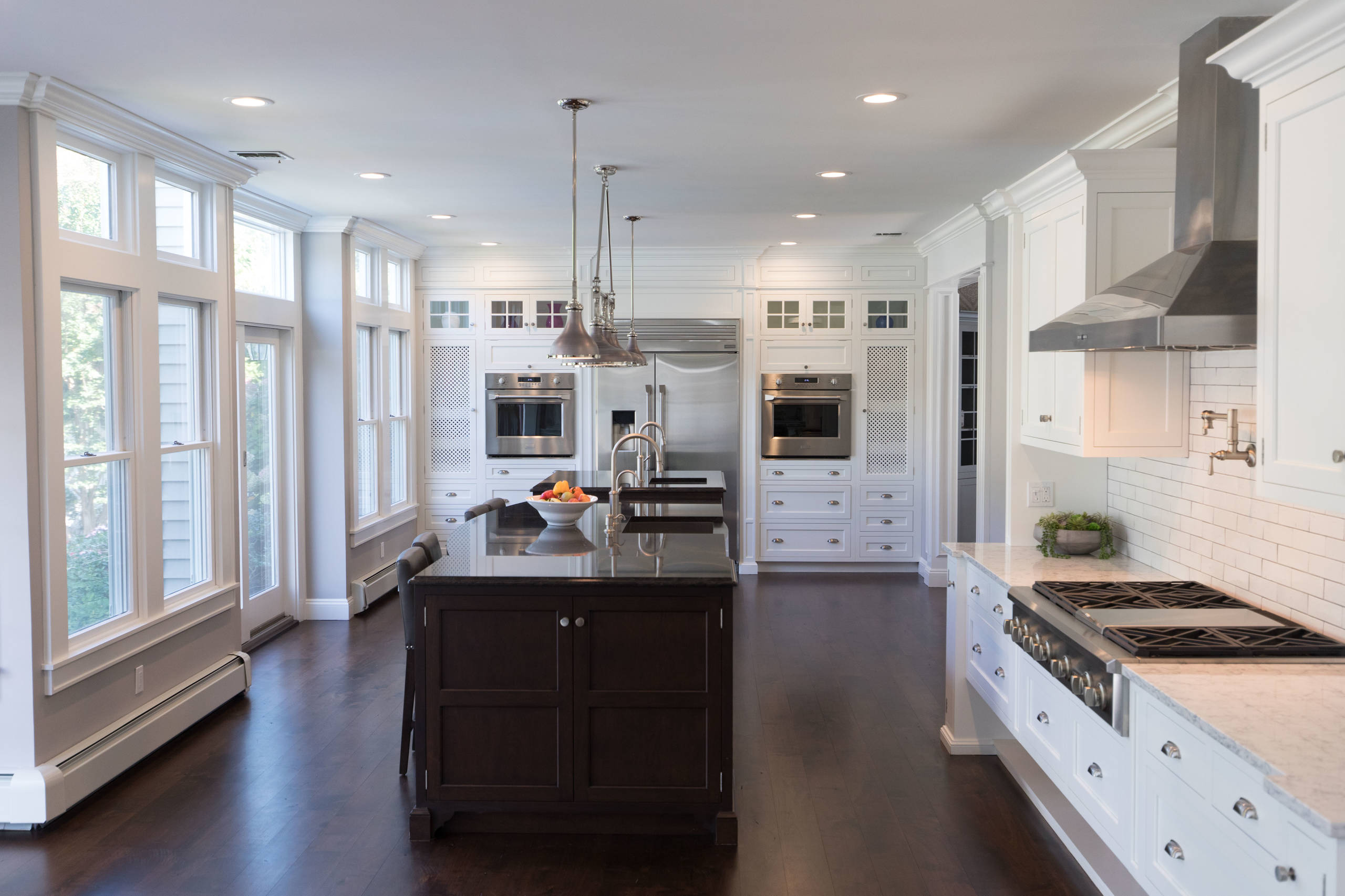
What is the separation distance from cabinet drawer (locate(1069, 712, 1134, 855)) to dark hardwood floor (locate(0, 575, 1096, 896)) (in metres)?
0.38

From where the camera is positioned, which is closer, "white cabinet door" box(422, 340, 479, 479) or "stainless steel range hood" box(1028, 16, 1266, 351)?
"stainless steel range hood" box(1028, 16, 1266, 351)

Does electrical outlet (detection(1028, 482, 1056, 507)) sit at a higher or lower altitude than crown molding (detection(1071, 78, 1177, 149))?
lower

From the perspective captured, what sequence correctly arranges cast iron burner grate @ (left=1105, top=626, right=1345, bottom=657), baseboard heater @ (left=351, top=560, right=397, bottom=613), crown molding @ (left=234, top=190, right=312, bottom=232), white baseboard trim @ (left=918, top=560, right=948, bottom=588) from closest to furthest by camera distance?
cast iron burner grate @ (left=1105, top=626, right=1345, bottom=657) → crown molding @ (left=234, top=190, right=312, bottom=232) → baseboard heater @ (left=351, top=560, right=397, bottom=613) → white baseboard trim @ (left=918, top=560, right=948, bottom=588)

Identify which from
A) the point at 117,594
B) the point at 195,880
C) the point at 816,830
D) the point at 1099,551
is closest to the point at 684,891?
the point at 816,830

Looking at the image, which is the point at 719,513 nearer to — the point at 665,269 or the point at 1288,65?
the point at 665,269

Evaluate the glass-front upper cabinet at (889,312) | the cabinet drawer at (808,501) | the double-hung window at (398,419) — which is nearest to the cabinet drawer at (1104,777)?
the cabinet drawer at (808,501)

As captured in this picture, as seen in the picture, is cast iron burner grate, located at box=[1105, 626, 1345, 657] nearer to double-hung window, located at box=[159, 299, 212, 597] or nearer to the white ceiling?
the white ceiling

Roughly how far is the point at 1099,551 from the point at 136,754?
3992mm

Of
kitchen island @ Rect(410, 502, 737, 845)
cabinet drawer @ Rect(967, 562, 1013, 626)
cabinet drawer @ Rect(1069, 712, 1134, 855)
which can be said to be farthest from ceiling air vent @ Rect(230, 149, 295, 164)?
cabinet drawer @ Rect(1069, 712, 1134, 855)

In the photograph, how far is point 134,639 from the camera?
400cm

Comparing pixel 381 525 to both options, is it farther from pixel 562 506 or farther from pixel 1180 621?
pixel 1180 621

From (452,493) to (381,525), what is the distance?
103 centimetres

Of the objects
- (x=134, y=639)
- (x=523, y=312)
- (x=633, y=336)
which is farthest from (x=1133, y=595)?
(x=523, y=312)

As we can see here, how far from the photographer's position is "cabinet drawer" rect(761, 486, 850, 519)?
806cm
